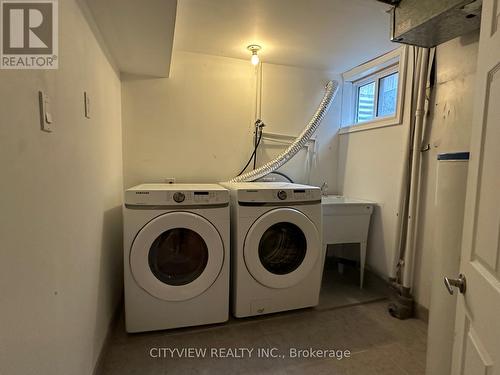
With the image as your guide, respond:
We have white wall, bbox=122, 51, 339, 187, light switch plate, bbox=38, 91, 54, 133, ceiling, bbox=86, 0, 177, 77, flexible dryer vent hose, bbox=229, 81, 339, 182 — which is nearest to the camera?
light switch plate, bbox=38, 91, 54, 133

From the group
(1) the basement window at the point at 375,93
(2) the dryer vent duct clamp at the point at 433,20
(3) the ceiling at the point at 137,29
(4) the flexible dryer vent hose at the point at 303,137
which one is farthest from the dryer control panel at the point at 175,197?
(1) the basement window at the point at 375,93

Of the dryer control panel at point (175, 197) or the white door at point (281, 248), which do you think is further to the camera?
the white door at point (281, 248)

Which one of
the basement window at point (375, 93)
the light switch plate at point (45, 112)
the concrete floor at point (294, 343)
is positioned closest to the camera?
the light switch plate at point (45, 112)

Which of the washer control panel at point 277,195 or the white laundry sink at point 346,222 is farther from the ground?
the washer control panel at point 277,195

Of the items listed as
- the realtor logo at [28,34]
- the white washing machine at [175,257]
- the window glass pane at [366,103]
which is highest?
the window glass pane at [366,103]

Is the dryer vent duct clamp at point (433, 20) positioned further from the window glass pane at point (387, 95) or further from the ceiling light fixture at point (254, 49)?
the ceiling light fixture at point (254, 49)

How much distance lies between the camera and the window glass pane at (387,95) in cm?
A: 241

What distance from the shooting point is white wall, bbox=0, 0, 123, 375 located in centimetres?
66

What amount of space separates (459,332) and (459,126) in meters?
1.37

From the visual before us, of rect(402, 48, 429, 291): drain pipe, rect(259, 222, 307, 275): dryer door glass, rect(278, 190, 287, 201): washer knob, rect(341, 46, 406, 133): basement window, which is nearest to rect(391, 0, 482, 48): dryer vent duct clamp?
rect(402, 48, 429, 291): drain pipe

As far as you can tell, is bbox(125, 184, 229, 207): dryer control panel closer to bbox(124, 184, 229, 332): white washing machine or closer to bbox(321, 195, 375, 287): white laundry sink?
bbox(124, 184, 229, 332): white washing machine

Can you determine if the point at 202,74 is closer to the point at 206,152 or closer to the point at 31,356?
the point at 206,152

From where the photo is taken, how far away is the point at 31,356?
0.73 meters

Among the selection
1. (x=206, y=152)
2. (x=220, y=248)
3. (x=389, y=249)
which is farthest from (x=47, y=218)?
(x=389, y=249)
